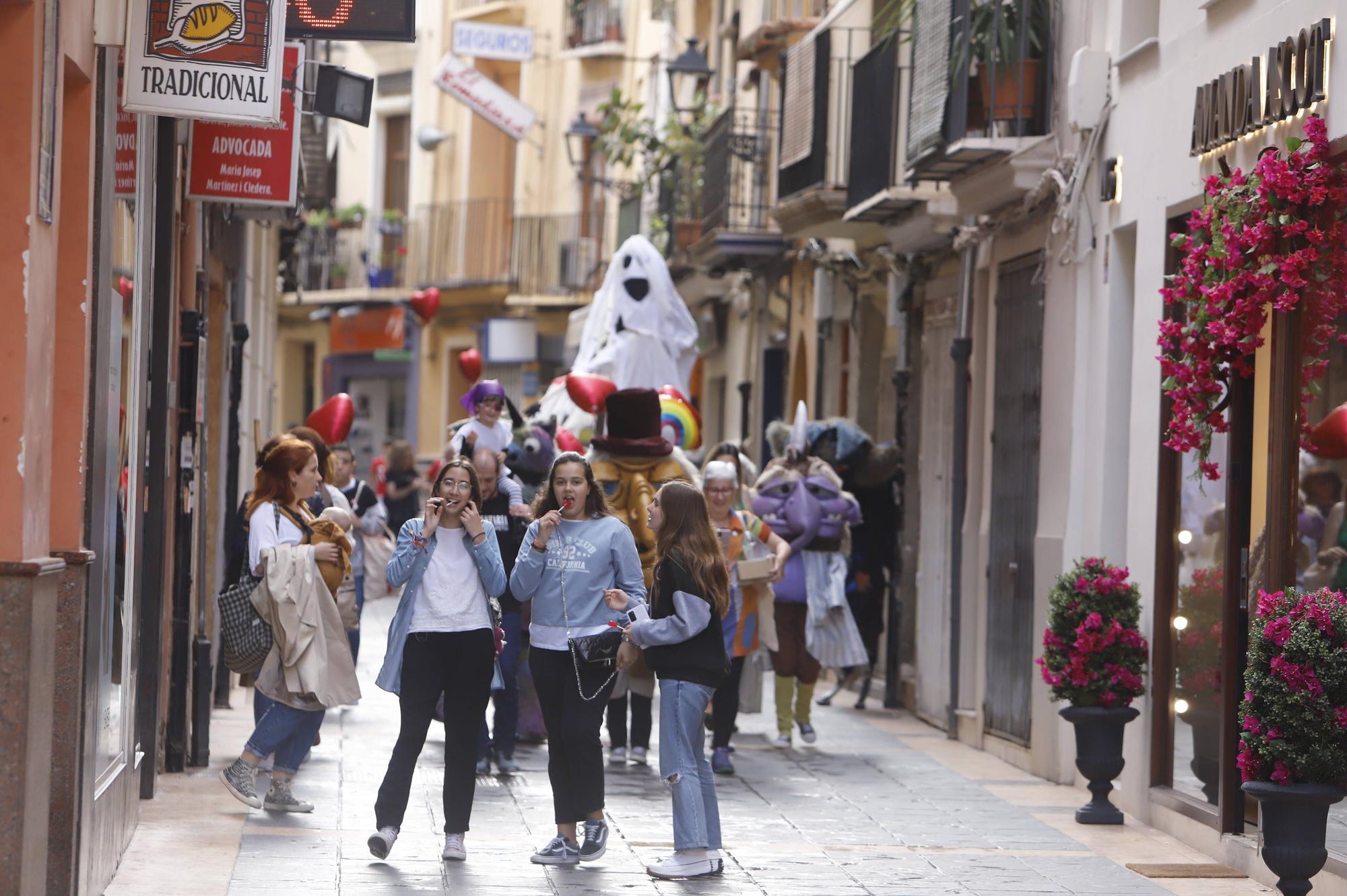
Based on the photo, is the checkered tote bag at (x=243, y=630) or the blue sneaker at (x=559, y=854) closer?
the blue sneaker at (x=559, y=854)

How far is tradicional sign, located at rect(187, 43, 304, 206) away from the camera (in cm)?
1209

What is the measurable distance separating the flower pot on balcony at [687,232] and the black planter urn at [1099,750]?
16.1m

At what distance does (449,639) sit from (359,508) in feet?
20.7

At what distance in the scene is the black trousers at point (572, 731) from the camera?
9.60 m

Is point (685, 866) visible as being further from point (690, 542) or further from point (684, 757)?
point (690, 542)

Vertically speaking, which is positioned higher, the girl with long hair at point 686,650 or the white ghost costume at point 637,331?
the white ghost costume at point 637,331

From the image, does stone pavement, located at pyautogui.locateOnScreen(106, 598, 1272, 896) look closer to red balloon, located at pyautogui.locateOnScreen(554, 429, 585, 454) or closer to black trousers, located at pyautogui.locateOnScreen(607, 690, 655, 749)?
black trousers, located at pyautogui.locateOnScreen(607, 690, 655, 749)

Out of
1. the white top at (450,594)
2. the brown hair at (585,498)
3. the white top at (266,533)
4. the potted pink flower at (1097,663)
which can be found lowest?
the potted pink flower at (1097,663)

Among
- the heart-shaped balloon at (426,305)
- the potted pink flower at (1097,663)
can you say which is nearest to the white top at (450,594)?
the potted pink flower at (1097,663)

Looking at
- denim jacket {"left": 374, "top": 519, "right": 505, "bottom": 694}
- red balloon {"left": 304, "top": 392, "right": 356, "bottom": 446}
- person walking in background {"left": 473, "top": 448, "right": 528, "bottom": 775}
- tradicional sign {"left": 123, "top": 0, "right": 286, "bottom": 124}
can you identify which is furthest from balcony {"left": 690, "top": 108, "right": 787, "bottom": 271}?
tradicional sign {"left": 123, "top": 0, "right": 286, "bottom": 124}

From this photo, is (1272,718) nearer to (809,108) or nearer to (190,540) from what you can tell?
(190,540)

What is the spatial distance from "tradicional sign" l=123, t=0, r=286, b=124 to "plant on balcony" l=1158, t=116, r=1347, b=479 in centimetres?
422

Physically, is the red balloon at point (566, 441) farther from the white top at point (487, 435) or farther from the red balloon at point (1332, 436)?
the red balloon at point (1332, 436)

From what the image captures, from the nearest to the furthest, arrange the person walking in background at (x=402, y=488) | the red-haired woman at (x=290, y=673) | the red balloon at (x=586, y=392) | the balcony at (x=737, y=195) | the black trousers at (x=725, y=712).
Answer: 1. the red-haired woman at (x=290, y=673)
2. the black trousers at (x=725, y=712)
3. the red balloon at (x=586, y=392)
4. the person walking in background at (x=402, y=488)
5. the balcony at (x=737, y=195)
